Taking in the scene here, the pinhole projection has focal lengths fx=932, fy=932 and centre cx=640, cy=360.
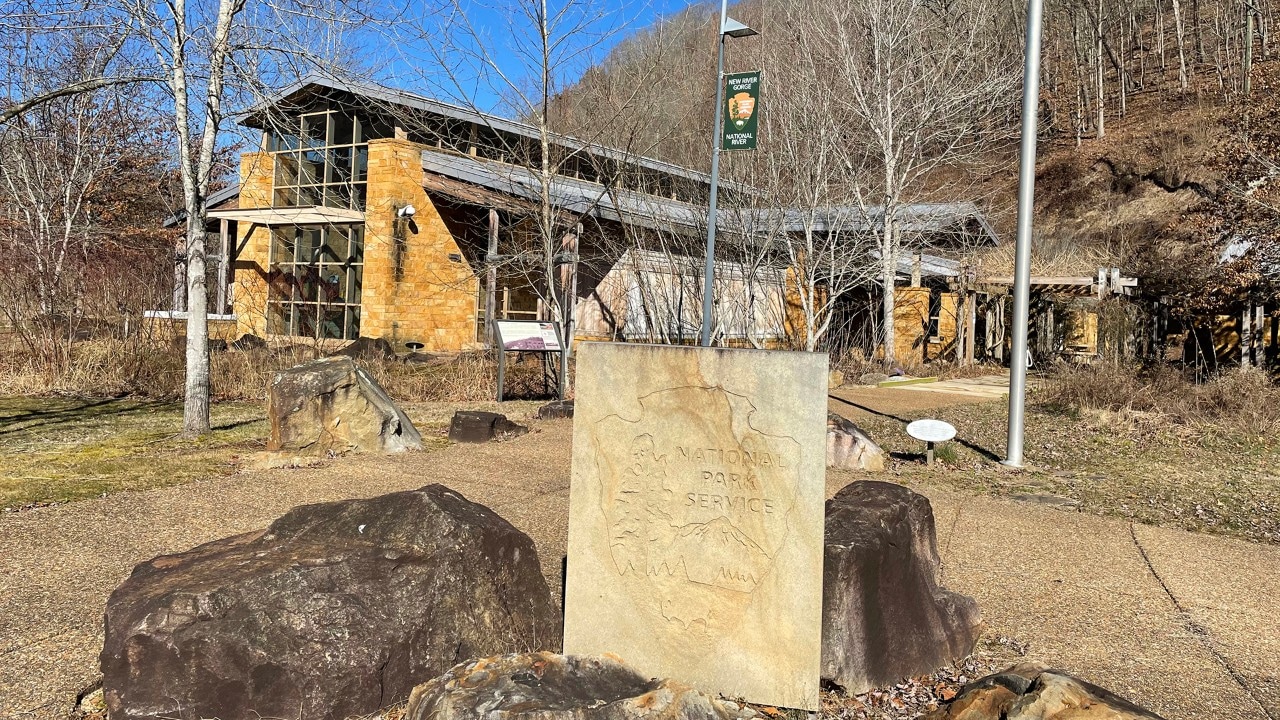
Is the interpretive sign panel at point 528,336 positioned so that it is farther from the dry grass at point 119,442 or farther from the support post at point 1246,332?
the support post at point 1246,332

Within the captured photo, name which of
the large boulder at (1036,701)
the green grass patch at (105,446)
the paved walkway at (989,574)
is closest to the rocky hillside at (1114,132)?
the green grass patch at (105,446)

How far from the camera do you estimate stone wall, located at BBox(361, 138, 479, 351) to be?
18672 millimetres

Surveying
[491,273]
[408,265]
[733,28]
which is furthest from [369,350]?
[733,28]

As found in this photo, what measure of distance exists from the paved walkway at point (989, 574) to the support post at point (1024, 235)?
1667mm

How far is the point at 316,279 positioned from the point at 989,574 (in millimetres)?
18287

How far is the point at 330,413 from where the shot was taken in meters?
8.45

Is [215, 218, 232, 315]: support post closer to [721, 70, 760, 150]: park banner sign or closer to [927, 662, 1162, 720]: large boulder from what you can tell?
[721, 70, 760, 150]: park banner sign

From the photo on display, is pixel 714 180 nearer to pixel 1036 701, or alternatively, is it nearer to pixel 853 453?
pixel 853 453

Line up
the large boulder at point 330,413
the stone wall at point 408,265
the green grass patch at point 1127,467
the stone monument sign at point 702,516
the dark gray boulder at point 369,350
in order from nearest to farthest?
the stone monument sign at point 702,516 < the green grass patch at point 1127,467 < the large boulder at point 330,413 < the dark gray boulder at point 369,350 < the stone wall at point 408,265

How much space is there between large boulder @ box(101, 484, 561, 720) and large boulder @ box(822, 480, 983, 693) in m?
1.18

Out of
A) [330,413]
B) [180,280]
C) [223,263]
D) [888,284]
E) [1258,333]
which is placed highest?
[223,263]

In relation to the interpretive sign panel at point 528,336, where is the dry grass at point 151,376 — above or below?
below

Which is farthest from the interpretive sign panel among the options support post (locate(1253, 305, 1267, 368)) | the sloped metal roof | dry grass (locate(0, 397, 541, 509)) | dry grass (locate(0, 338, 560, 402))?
support post (locate(1253, 305, 1267, 368))

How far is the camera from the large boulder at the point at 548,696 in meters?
2.81
